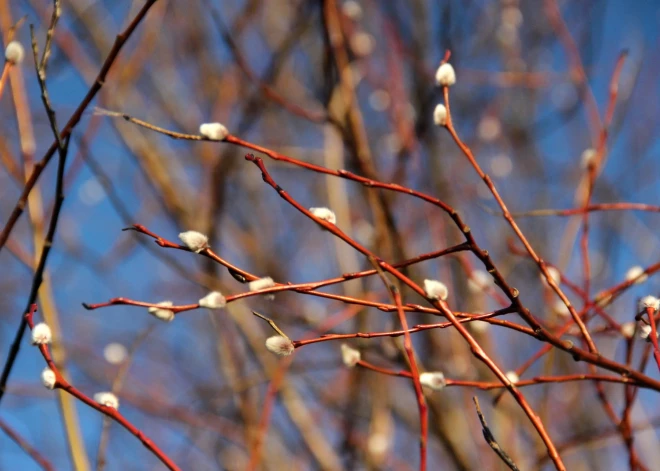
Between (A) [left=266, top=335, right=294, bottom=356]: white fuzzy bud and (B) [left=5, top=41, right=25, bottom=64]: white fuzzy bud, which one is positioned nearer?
(A) [left=266, top=335, right=294, bottom=356]: white fuzzy bud

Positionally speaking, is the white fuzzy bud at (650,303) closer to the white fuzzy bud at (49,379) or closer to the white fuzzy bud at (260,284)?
the white fuzzy bud at (260,284)

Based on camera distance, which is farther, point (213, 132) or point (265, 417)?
point (265, 417)

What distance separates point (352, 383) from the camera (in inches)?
78.1

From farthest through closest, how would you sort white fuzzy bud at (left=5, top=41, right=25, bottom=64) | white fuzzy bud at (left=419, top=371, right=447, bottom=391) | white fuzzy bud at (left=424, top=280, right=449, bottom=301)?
white fuzzy bud at (left=5, top=41, right=25, bottom=64)
white fuzzy bud at (left=419, top=371, right=447, bottom=391)
white fuzzy bud at (left=424, top=280, right=449, bottom=301)

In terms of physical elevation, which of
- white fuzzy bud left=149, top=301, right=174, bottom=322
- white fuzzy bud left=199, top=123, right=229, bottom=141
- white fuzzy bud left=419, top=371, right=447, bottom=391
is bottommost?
white fuzzy bud left=419, top=371, right=447, bottom=391

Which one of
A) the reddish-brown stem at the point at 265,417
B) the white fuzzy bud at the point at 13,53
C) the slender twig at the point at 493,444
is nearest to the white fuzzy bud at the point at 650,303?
the slender twig at the point at 493,444

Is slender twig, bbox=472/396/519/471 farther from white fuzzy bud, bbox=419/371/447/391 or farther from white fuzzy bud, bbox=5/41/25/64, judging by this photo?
white fuzzy bud, bbox=5/41/25/64

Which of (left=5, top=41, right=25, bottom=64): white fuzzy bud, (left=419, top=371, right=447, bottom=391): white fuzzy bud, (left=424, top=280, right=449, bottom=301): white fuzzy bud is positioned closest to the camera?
(left=424, top=280, right=449, bottom=301): white fuzzy bud

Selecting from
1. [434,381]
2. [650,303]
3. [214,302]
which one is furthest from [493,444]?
[214,302]

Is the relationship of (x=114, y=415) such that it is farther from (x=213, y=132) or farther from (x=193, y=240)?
(x=213, y=132)

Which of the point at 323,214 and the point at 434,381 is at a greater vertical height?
the point at 323,214

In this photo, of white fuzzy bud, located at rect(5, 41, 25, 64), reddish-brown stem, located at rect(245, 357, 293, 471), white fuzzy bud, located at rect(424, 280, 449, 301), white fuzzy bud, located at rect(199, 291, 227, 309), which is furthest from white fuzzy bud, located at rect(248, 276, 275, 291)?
white fuzzy bud, located at rect(5, 41, 25, 64)

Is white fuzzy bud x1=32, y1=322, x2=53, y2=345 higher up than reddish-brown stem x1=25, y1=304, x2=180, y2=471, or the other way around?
white fuzzy bud x1=32, y1=322, x2=53, y2=345

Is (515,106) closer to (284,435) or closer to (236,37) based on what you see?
(236,37)
